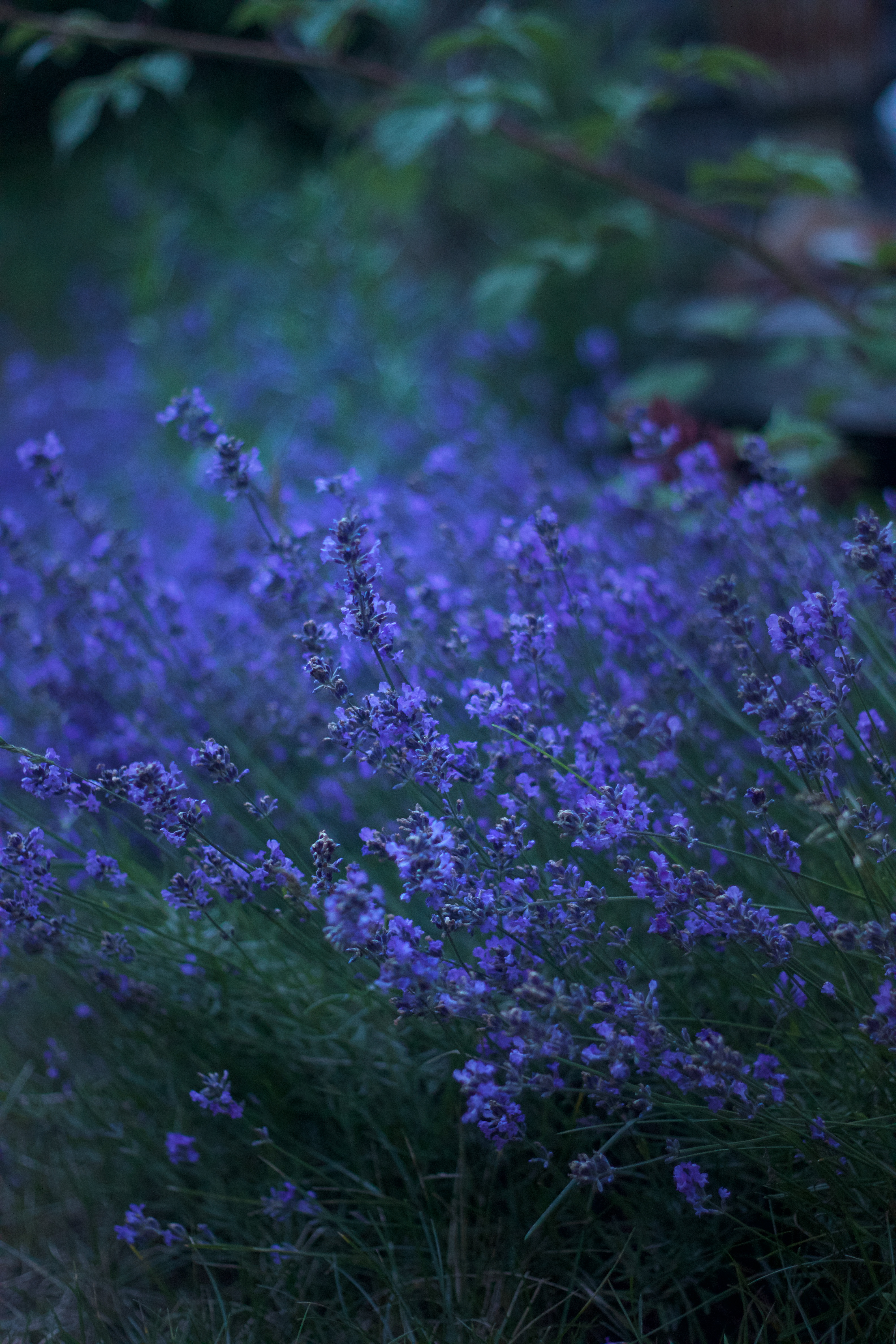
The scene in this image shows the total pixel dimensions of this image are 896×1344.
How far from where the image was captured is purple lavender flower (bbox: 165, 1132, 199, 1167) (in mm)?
1438

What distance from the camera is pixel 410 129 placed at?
8.58 ft

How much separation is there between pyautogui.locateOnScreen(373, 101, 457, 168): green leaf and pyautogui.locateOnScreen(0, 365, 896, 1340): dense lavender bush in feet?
3.08

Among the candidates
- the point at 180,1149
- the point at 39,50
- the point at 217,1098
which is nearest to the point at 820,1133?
the point at 217,1098

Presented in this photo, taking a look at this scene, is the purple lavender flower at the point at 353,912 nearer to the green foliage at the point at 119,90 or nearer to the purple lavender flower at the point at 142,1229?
the purple lavender flower at the point at 142,1229

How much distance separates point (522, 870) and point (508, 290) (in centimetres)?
232

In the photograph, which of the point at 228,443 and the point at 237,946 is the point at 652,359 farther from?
the point at 237,946

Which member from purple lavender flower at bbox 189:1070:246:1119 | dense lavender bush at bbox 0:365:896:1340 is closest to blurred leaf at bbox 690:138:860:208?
dense lavender bush at bbox 0:365:896:1340

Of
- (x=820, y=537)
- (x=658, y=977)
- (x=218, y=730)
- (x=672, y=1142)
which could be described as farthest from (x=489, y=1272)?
(x=820, y=537)

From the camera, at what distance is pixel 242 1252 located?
4.77 feet

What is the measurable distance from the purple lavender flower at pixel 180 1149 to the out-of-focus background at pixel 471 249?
6.63ft

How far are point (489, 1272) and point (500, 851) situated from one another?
563mm

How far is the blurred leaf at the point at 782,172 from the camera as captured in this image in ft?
8.41

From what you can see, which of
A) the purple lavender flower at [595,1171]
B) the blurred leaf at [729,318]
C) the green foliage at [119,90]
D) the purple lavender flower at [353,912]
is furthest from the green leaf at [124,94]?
the purple lavender flower at [595,1171]

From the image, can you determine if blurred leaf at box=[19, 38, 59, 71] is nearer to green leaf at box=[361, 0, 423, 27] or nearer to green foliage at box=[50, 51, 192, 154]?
green foliage at box=[50, 51, 192, 154]
